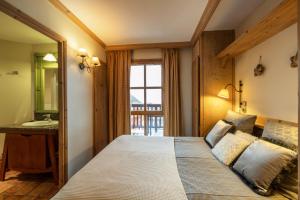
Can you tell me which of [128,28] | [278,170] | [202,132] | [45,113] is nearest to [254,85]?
[202,132]

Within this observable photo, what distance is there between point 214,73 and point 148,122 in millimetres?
1987

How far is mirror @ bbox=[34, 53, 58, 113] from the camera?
355cm

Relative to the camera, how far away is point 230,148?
5.85ft

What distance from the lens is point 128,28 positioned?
3150mm

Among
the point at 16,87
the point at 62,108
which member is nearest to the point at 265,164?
the point at 62,108

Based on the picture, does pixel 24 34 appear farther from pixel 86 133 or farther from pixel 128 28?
pixel 86 133

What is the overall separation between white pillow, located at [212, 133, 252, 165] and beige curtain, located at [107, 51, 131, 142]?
8.54ft

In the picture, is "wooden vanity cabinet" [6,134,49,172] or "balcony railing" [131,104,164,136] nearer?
"wooden vanity cabinet" [6,134,49,172]

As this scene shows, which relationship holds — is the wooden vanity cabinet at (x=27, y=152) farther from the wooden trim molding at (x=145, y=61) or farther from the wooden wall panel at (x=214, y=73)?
the wooden wall panel at (x=214, y=73)

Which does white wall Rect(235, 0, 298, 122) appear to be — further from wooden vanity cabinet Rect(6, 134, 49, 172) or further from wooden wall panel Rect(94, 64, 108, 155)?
wooden vanity cabinet Rect(6, 134, 49, 172)

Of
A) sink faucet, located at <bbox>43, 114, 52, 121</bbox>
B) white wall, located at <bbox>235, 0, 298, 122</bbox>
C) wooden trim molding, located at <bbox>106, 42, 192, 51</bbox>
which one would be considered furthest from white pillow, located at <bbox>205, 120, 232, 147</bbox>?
sink faucet, located at <bbox>43, 114, 52, 121</bbox>

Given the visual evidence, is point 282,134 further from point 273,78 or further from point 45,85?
point 45,85

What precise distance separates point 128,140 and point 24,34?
8.45 feet

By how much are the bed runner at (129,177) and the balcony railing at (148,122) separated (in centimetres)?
228
